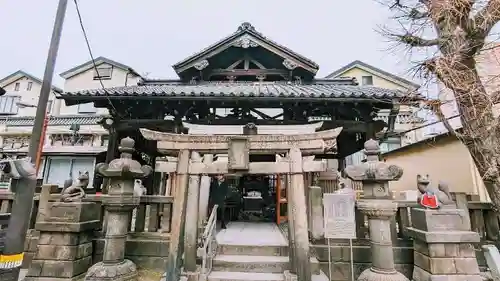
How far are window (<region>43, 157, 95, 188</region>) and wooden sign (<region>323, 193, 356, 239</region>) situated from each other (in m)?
16.6

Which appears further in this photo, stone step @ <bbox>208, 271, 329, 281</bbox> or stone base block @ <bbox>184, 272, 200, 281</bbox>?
stone step @ <bbox>208, 271, 329, 281</bbox>

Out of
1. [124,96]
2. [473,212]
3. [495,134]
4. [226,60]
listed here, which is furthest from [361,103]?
[124,96]

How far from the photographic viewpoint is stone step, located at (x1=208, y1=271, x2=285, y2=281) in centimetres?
530

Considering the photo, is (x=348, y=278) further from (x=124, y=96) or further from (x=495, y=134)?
(x=124, y=96)

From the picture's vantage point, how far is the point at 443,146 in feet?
36.9

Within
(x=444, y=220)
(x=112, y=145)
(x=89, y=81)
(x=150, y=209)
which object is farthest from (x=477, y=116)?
(x=89, y=81)

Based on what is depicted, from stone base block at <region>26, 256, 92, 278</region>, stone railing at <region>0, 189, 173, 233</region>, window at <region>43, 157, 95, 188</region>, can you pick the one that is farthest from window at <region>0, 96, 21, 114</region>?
stone base block at <region>26, 256, 92, 278</region>

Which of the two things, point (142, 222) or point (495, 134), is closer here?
point (495, 134)

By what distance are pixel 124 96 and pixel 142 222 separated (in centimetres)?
365

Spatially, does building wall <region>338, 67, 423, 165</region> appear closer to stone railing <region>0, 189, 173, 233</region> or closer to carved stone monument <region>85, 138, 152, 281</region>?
stone railing <region>0, 189, 173, 233</region>

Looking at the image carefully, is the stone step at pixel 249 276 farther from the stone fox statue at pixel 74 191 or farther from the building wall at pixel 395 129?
the building wall at pixel 395 129

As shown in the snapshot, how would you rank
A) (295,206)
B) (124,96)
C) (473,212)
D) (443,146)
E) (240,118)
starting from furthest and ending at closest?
(443,146) < (240,118) < (124,96) < (473,212) < (295,206)

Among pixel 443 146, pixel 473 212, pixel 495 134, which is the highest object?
pixel 443 146

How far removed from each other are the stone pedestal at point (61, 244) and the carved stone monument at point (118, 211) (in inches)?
22.4
